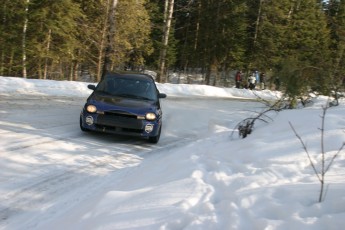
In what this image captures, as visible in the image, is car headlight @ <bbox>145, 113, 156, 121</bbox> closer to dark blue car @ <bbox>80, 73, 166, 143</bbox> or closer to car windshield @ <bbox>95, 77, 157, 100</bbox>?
dark blue car @ <bbox>80, 73, 166, 143</bbox>

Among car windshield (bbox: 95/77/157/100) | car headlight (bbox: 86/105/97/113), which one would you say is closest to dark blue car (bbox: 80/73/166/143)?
car headlight (bbox: 86/105/97/113)

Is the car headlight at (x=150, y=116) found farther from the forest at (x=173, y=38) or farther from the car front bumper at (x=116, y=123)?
the forest at (x=173, y=38)

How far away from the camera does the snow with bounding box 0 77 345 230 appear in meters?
3.81

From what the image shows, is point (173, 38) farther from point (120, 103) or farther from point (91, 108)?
point (91, 108)

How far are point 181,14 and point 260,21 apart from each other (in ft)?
36.6

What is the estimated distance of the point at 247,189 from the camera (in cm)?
453

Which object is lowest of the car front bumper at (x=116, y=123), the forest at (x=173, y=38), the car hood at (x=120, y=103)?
the car front bumper at (x=116, y=123)

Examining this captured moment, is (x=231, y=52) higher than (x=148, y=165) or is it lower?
higher


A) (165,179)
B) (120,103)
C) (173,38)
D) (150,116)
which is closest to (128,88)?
(120,103)

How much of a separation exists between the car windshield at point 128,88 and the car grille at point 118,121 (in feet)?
3.24

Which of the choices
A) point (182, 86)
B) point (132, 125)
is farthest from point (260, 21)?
point (132, 125)

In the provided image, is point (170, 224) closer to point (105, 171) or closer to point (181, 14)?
point (105, 171)

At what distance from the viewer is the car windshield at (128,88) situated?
32.8 ft

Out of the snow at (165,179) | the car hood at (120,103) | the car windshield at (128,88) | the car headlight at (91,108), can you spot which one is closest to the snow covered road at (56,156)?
the snow at (165,179)
